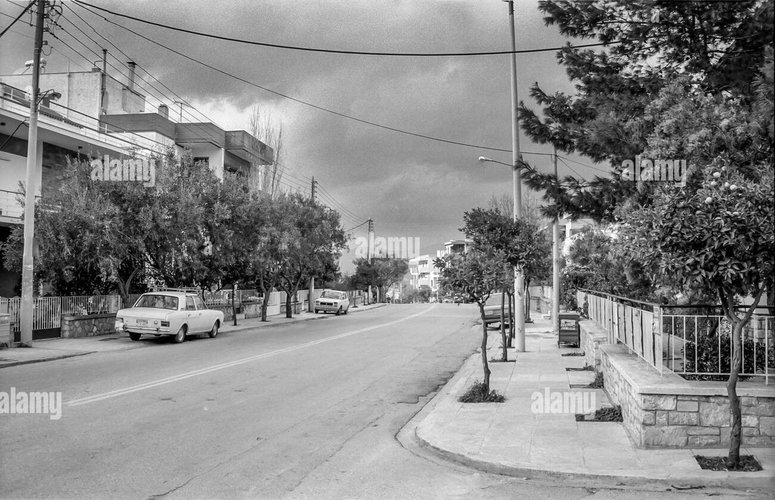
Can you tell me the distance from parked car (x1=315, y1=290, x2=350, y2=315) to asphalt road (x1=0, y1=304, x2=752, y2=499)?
28.0 m

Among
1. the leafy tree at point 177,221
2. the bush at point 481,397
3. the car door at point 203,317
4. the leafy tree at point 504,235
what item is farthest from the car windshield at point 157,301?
the bush at point 481,397

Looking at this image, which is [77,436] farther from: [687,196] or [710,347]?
[710,347]

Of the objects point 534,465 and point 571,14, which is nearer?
point 534,465

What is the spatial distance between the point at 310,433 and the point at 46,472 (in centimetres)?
319

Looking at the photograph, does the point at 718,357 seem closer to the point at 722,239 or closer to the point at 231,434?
the point at 722,239

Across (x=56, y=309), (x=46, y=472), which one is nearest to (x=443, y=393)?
(x=46, y=472)

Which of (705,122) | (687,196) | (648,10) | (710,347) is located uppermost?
(648,10)

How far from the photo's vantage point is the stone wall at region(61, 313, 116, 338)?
68.6 ft

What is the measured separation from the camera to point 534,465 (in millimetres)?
6668

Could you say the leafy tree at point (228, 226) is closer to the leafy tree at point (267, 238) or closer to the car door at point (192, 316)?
the leafy tree at point (267, 238)

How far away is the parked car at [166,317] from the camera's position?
65.4ft

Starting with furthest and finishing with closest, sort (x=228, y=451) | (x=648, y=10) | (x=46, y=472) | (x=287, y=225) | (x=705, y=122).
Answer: (x=287, y=225), (x=648, y=10), (x=705, y=122), (x=228, y=451), (x=46, y=472)

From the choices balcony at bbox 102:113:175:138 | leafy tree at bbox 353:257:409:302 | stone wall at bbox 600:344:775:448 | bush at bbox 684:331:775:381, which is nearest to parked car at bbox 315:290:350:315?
balcony at bbox 102:113:175:138

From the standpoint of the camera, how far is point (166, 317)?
19.9 m
